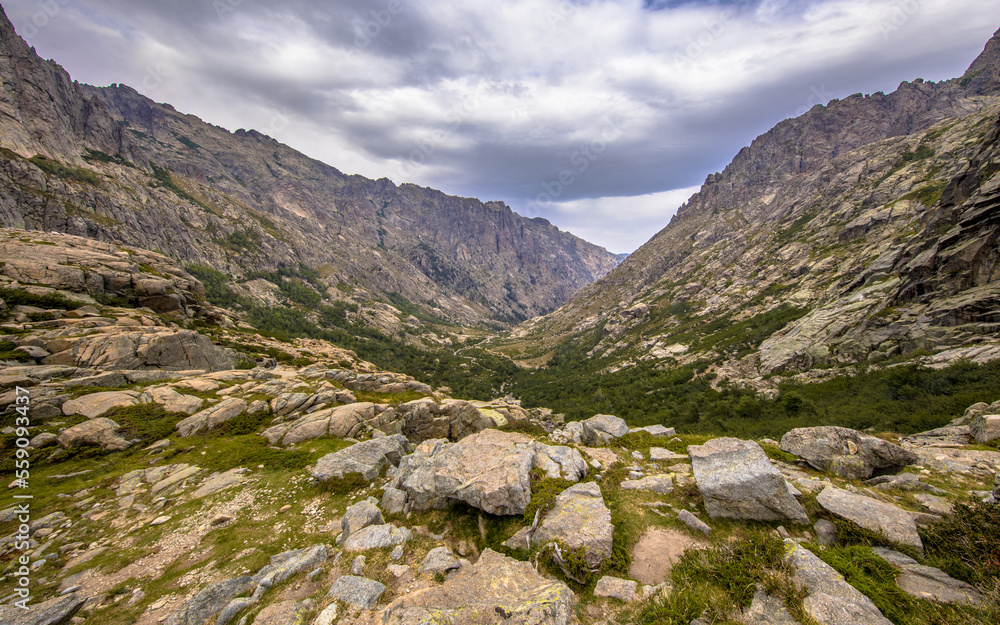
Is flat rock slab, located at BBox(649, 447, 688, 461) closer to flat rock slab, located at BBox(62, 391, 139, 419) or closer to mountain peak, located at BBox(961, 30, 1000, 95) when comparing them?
flat rock slab, located at BBox(62, 391, 139, 419)

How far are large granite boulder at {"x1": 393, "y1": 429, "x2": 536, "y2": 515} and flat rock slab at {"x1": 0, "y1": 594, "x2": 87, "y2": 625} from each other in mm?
9191

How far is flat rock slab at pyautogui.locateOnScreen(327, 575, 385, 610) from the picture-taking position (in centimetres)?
809

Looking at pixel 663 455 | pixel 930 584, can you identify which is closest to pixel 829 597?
pixel 930 584

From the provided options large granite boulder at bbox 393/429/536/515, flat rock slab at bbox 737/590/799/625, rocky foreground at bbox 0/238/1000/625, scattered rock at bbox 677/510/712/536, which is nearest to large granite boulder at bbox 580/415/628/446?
rocky foreground at bbox 0/238/1000/625

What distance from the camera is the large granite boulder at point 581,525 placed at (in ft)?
30.0

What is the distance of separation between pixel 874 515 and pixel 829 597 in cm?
443

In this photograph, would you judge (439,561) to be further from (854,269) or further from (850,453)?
(854,269)

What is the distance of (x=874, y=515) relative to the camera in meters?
8.33

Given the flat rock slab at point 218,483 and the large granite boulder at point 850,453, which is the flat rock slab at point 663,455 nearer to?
the large granite boulder at point 850,453

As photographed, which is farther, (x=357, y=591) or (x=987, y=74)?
(x=987, y=74)

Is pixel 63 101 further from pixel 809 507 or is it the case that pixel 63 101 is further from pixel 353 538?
pixel 809 507

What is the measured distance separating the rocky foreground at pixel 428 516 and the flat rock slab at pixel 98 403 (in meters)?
0.14

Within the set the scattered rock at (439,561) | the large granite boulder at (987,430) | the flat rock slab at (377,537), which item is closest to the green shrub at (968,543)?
the scattered rock at (439,561)

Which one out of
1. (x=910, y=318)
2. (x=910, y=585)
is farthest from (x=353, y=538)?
(x=910, y=318)
